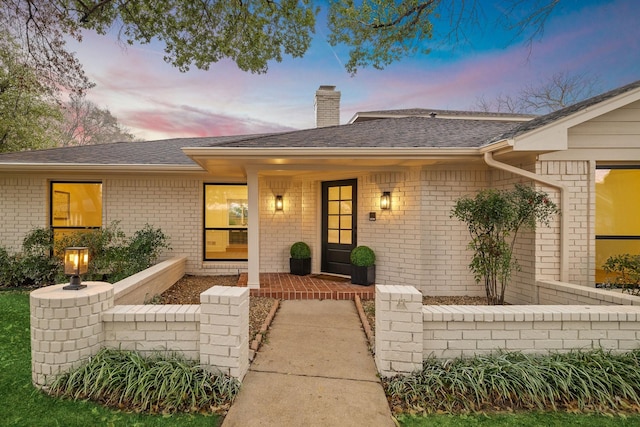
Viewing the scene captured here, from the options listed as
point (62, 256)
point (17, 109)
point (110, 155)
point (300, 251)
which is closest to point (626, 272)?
point (300, 251)

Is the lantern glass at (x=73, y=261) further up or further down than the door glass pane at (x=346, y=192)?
further down

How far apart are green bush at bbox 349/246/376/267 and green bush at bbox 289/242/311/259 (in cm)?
120

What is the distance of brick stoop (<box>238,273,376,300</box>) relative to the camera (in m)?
5.59

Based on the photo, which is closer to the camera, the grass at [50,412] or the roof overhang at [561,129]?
the grass at [50,412]

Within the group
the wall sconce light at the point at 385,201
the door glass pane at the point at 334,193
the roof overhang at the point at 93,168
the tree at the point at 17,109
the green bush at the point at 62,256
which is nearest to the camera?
the green bush at the point at 62,256

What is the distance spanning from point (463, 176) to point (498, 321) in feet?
11.7

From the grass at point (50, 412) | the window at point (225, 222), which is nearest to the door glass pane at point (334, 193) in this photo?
the window at point (225, 222)

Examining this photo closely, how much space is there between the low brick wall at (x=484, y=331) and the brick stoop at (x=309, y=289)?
8.64ft

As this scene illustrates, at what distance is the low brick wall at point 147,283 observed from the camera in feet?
13.4

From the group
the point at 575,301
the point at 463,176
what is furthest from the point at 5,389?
the point at 463,176

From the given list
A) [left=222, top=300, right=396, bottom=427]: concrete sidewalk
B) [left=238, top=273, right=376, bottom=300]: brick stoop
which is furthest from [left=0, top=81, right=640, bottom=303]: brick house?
[left=222, top=300, right=396, bottom=427]: concrete sidewalk

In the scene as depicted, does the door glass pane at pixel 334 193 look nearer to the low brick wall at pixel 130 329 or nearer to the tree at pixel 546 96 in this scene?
the low brick wall at pixel 130 329

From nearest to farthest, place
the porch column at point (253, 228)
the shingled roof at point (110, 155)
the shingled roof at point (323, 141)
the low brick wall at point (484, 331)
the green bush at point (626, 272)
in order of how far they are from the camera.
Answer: the low brick wall at point (484, 331) → the green bush at point (626, 272) → the shingled roof at point (323, 141) → the porch column at point (253, 228) → the shingled roof at point (110, 155)

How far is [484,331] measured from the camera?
9.70 feet
